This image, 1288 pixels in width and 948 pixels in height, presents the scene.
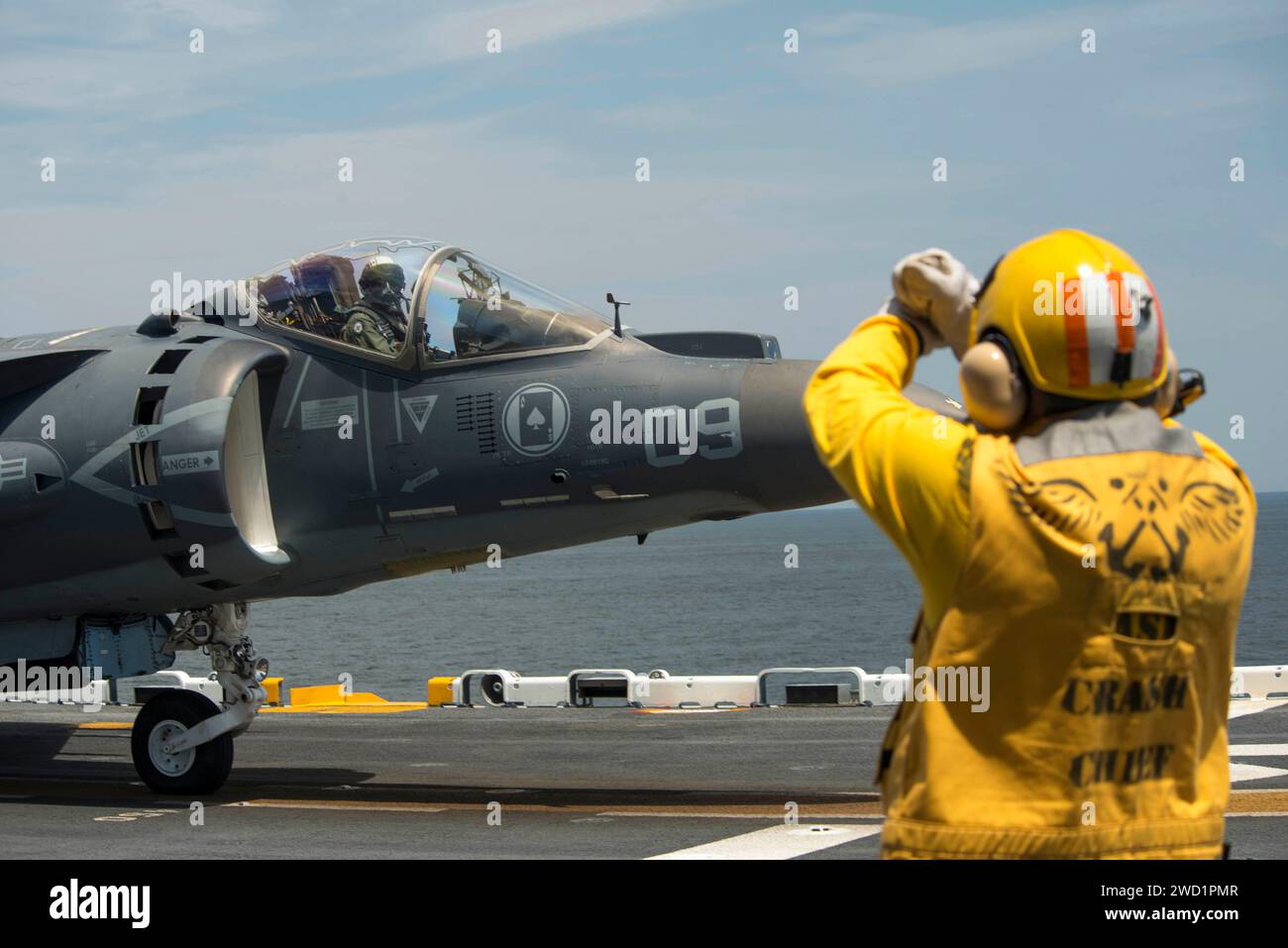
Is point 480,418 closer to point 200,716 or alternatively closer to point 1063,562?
point 200,716

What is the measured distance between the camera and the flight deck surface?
33.1ft

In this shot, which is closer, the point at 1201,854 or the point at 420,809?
the point at 1201,854

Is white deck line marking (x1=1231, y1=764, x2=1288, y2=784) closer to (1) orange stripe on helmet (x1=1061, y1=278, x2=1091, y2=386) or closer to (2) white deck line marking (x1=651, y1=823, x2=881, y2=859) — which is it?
(2) white deck line marking (x1=651, y1=823, x2=881, y2=859)

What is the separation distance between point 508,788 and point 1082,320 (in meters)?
11.0

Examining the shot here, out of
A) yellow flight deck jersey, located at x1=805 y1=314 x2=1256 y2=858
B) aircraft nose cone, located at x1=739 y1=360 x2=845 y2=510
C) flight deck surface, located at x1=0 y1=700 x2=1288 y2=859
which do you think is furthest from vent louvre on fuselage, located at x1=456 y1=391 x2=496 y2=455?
yellow flight deck jersey, located at x1=805 y1=314 x2=1256 y2=858

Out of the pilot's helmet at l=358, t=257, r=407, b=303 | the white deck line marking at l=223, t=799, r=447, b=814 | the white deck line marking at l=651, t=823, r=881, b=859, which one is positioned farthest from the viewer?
the white deck line marking at l=223, t=799, r=447, b=814

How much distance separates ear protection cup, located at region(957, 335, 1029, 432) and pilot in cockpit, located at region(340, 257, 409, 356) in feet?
28.9

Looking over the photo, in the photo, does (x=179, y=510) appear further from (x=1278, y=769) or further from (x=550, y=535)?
(x=1278, y=769)

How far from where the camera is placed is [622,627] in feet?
266

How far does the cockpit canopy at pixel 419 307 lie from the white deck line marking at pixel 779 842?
12.6ft

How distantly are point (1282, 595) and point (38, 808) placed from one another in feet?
293

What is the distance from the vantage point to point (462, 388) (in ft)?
36.8

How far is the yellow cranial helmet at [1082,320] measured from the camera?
117 inches
